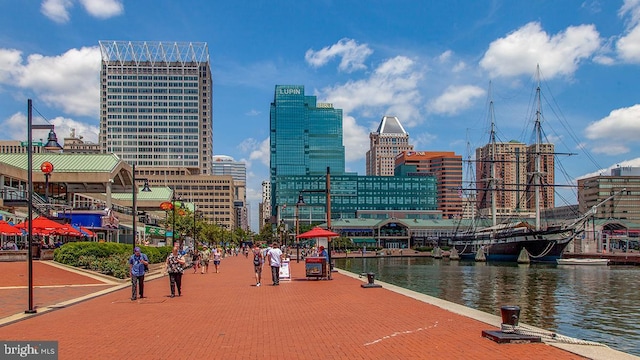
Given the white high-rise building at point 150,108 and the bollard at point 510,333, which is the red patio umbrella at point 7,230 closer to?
the bollard at point 510,333

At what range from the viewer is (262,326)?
12953mm

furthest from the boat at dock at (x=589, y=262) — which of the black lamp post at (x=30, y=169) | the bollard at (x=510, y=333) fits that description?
the black lamp post at (x=30, y=169)

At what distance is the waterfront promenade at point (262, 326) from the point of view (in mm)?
9969

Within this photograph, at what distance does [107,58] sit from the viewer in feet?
637

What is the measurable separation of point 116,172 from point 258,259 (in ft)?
99.7

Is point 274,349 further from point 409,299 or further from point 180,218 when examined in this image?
point 180,218

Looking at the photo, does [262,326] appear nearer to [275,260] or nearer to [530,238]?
[275,260]

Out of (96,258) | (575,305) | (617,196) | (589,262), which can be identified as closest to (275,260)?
(96,258)

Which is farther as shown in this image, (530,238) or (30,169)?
(530,238)

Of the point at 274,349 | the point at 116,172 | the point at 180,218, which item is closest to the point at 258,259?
the point at 274,349
